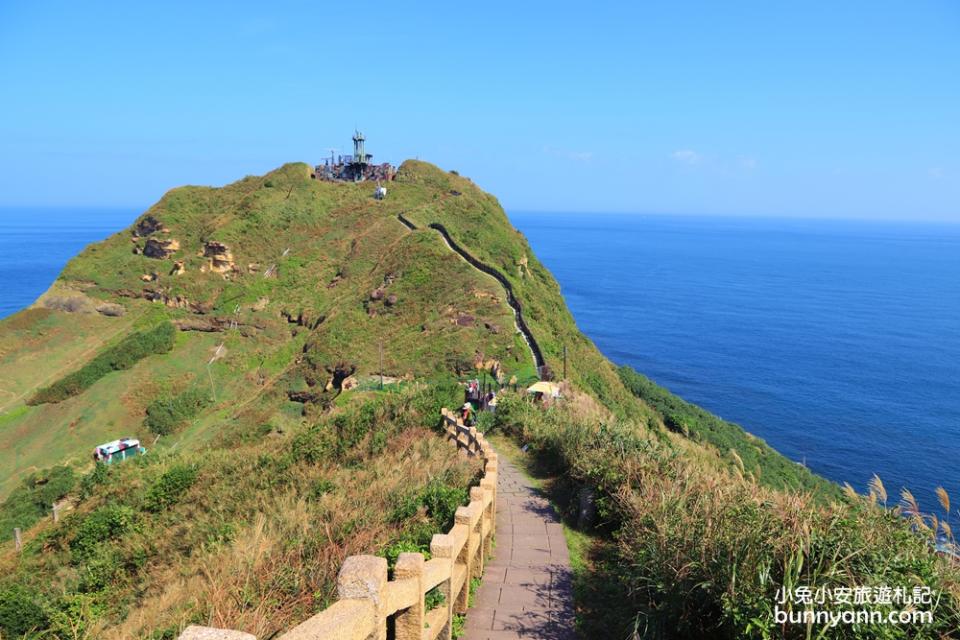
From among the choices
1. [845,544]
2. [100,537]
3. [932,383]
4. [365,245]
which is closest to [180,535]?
[100,537]

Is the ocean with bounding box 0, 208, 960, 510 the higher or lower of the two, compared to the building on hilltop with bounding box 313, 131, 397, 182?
lower

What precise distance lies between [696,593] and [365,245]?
61.7 meters

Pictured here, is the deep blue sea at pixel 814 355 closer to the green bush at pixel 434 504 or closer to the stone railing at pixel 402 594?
the green bush at pixel 434 504

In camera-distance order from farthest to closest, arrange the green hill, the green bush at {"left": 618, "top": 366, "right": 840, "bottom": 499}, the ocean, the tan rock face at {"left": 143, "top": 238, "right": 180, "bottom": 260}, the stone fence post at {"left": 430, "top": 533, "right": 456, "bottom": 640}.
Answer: the tan rock face at {"left": 143, "top": 238, "right": 180, "bottom": 260} < the ocean < the green bush at {"left": 618, "top": 366, "right": 840, "bottom": 499} < the green hill < the stone fence post at {"left": 430, "top": 533, "right": 456, "bottom": 640}

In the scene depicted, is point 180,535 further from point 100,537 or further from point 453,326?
point 453,326

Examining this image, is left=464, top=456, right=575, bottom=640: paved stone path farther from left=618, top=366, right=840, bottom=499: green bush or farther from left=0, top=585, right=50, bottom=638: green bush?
left=618, top=366, right=840, bottom=499: green bush

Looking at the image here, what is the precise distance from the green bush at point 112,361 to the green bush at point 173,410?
8.12m

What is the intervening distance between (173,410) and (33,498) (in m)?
15.1

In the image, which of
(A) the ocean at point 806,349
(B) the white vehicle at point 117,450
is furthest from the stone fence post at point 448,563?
(B) the white vehicle at point 117,450

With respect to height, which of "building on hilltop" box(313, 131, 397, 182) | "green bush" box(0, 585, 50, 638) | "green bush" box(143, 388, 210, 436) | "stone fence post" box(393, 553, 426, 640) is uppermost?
"building on hilltop" box(313, 131, 397, 182)

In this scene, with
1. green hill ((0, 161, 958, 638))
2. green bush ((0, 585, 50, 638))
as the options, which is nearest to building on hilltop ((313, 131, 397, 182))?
green hill ((0, 161, 958, 638))

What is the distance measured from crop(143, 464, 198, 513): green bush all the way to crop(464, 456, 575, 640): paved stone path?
396 inches

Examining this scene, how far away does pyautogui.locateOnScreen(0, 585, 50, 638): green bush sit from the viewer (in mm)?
9977

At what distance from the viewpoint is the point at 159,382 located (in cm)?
4772
